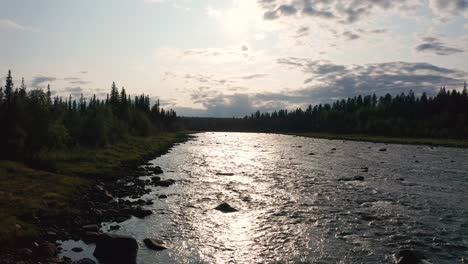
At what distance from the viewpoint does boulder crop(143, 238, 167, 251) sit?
2377cm

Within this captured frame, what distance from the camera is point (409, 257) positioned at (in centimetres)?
2153

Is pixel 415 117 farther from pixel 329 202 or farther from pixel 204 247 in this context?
pixel 204 247

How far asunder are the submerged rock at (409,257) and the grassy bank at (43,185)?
22472 millimetres

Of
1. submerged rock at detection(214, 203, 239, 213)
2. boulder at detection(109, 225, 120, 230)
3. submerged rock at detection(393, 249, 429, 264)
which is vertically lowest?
boulder at detection(109, 225, 120, 230)

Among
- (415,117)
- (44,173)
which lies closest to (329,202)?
(44,173)

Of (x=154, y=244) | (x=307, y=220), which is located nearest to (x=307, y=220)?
(x=307, y=220)

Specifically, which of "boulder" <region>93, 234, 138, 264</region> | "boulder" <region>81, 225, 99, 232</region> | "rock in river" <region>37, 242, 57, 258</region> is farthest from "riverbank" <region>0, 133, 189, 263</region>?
"boulder" <region>93, 234, 138, 264</region>

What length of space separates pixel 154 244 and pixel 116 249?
2788mm

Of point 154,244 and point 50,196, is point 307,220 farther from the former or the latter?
point 50,196

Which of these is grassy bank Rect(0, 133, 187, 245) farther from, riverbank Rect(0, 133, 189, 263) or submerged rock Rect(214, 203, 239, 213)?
submerged rock Rect(214, 203, 239, 213)

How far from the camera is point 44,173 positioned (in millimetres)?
44094

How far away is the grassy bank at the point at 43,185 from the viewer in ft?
83.9

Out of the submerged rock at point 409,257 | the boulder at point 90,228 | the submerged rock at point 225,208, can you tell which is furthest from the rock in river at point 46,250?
the submerged rock at point 409,257

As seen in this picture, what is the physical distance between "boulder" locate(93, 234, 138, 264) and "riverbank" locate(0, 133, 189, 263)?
13.9 feet
